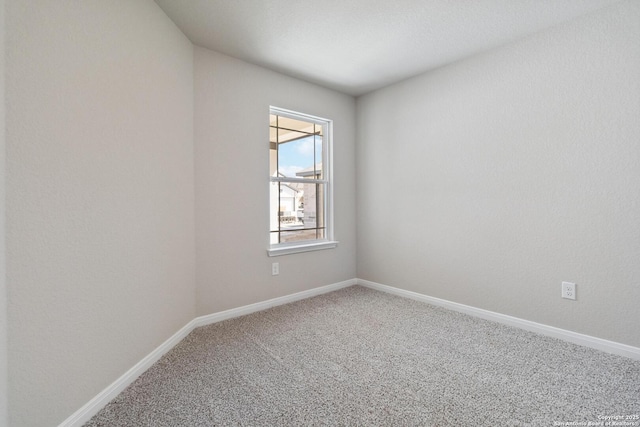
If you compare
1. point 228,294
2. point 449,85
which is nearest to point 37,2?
point 228,294

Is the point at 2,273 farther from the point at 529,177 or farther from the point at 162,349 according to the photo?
the point at 529,177

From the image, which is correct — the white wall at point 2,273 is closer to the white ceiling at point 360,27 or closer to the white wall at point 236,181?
the white ceiling at point 360,27

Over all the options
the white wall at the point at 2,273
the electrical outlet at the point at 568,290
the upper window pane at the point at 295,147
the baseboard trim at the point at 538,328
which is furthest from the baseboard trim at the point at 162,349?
the electrical outlet at the point at 568,290

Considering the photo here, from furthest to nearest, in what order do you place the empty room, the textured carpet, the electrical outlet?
the electrical outlet, the textured carpet, the empty room

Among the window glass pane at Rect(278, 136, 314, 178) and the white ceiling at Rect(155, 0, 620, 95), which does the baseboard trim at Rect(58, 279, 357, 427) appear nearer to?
the window glass pane at Rect(278, 136, 314, 178)

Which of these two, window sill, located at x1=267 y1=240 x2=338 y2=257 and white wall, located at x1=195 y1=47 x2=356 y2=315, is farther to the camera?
window sill, located at x1=267 y1=240 x2=338 y2=257

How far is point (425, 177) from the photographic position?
3.17 m

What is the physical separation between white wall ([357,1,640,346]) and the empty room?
0.02 metres

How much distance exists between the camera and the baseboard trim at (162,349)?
1.46 meters

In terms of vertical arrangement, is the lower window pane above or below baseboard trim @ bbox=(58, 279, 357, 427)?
above

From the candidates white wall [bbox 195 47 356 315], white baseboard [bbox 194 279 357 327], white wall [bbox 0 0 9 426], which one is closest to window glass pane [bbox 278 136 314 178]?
white wall [bbox 195 47 356 315]

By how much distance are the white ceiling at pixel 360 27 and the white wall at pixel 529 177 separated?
0.26 m

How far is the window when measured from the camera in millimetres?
3164

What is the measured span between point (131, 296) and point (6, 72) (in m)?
1.22
